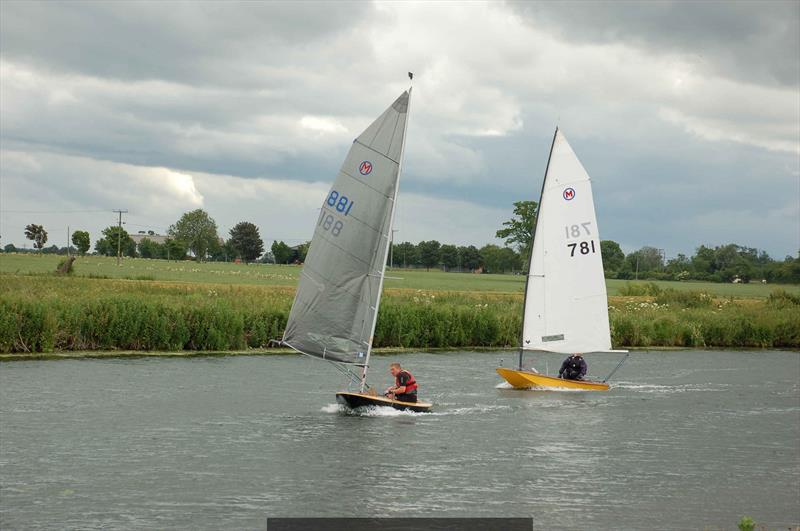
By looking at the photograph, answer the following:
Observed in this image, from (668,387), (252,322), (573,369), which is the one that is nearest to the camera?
(573,369)

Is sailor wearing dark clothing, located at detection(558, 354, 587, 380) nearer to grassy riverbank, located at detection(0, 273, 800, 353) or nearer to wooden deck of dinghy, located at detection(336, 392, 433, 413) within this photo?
wooden deck of dinghy, located at detection(336, 392, 433, 413)

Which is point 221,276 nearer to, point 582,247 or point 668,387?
point 668,387

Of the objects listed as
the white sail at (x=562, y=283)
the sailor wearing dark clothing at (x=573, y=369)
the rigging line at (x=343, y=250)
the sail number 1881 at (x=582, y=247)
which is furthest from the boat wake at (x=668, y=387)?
the rigging line at (x=343, y=250)

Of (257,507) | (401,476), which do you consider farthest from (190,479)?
(401,476)

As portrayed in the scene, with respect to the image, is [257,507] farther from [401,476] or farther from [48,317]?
[48,317]

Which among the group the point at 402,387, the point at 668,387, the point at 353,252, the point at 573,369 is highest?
the point at 353,252

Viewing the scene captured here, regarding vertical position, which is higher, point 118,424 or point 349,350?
point 349,350

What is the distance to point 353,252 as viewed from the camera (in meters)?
31.2

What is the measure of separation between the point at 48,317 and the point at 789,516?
33267mm

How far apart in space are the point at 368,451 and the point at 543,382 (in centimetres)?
1531

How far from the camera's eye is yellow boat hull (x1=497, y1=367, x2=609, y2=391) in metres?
40.8

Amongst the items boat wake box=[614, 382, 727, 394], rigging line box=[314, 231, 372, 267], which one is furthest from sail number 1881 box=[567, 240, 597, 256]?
rigging line box=[314, 231, 372, 267]

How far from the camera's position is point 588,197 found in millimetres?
40281

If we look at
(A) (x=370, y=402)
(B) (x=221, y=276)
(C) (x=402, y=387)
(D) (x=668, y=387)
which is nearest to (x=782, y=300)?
(D) (x=668, y=387)
